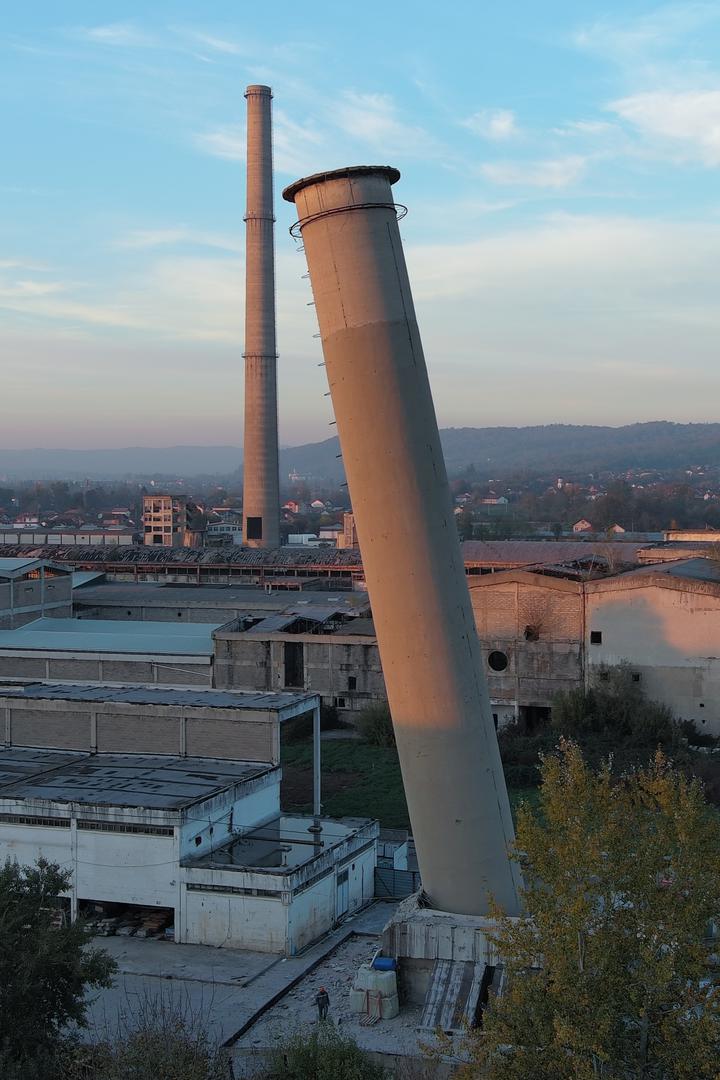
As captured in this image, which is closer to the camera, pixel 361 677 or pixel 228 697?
pixel 228 697

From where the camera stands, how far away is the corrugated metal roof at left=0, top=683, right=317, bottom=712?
19.7 metres

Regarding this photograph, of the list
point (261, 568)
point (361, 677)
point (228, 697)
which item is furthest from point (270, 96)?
point (228, 697)

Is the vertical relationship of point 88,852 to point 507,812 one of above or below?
below

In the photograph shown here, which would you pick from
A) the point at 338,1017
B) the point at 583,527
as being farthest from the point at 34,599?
the point at 583,527

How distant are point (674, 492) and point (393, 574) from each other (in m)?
154

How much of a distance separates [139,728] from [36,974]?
373 inches

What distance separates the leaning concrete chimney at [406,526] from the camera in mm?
12109

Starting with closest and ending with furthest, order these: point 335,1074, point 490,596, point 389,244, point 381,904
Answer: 1. point 335,1074
2. point 389,244
3. point 381,904
4. point 490,596

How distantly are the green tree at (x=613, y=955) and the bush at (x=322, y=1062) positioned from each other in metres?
1.96

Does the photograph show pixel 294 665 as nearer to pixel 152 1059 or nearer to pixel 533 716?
pixel 533 716

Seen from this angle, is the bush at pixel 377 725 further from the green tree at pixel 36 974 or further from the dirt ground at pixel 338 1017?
the green tree at pixel 36 974

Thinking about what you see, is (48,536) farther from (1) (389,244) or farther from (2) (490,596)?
(1) (389,244)

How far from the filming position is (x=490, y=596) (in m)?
29.9

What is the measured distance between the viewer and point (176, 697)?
2056 centimetres
